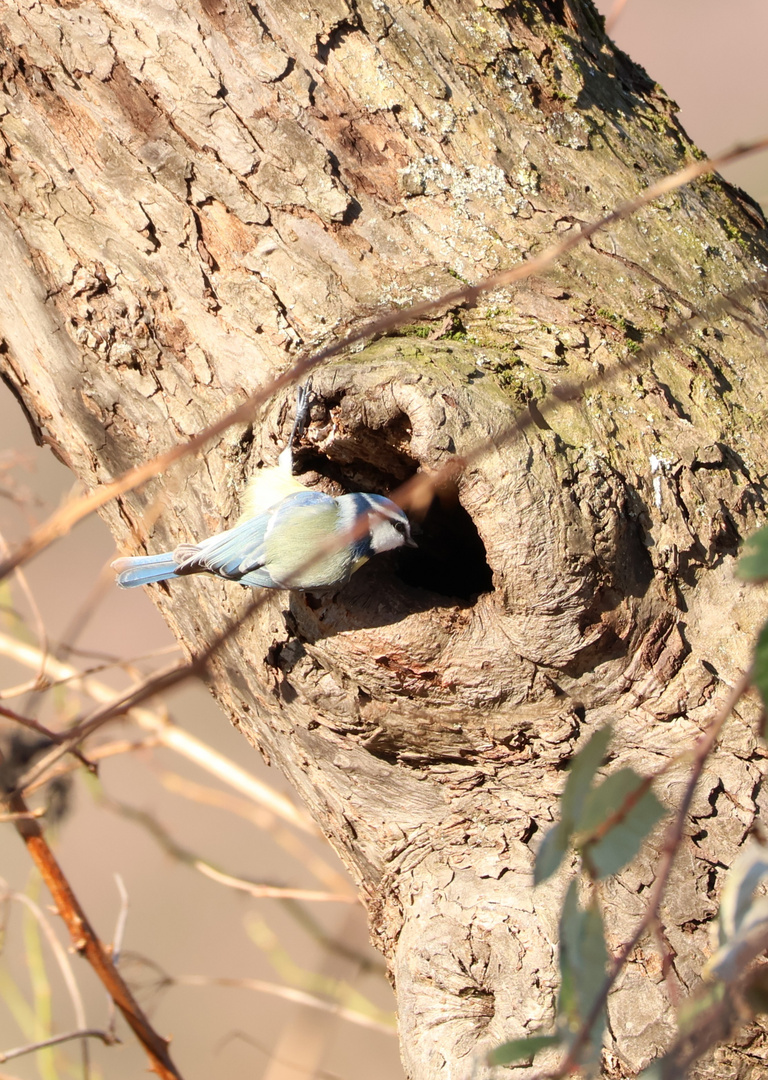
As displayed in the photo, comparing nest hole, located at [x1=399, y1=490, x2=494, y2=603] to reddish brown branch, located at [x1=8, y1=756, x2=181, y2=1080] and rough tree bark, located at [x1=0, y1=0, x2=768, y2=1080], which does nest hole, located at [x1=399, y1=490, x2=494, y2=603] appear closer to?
rough tree bark, located at [x1=0, y1=0, x2=768, y2=1080]

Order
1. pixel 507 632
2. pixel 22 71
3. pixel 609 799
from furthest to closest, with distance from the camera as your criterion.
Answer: pixel 22 71 < pixel 507 632 < pixel 609 799

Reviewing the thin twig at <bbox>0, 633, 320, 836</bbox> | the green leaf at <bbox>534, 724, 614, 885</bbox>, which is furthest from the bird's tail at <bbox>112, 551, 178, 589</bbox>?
the green leaf at <bbox>534, 724, 614, 885</bbox>

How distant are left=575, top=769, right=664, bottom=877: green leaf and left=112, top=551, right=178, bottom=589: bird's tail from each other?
1370mm

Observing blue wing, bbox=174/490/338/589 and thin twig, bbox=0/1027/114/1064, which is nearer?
thin twig, bbox=0/1027/114/1064

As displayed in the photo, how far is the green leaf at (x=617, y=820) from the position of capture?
671 mm

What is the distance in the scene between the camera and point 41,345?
1.93 metres

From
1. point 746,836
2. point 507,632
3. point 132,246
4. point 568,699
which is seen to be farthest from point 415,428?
point 746,836

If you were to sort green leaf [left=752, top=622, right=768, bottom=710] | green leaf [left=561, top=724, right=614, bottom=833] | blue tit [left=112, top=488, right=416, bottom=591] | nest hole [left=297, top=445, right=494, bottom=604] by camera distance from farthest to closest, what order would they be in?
nest hole [left=297, top=445, right=494, bottom=604] < blue tit [left=112, top=488, right=416, bottom=591] < green leaf [left=561, top=724, right=614, bottom=833] < green leaf [left=752, top=622, right=768, bottom=710]

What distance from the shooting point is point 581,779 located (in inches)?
28.9

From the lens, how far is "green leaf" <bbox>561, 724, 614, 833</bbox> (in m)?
0.72

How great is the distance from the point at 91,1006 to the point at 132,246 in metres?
3.36

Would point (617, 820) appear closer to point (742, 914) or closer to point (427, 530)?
point (742, 914)

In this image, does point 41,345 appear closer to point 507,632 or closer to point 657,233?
point 507,632

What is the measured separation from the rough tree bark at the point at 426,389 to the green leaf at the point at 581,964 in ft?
2.77
